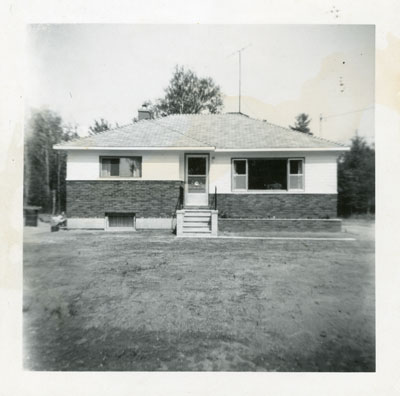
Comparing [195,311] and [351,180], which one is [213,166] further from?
[195,311]

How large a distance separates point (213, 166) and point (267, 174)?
2200mm

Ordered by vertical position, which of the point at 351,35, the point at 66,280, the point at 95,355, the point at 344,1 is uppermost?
the point at 344,1

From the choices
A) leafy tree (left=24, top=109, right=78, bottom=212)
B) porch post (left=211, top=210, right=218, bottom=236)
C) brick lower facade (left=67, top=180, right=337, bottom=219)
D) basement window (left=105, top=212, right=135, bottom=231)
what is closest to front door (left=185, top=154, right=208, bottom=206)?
brick lower facade (left=67, top=180, right=337, bottom=219)

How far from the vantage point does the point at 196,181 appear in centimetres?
1113

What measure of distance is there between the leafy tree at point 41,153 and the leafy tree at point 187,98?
95.6 inches

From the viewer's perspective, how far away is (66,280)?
4629 millimetres

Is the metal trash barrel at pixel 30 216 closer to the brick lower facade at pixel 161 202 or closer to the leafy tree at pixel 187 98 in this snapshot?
the leafy tree at pixel 187 98

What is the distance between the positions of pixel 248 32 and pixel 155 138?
603 centimetres

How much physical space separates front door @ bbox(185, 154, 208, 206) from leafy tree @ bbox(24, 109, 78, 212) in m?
5.28

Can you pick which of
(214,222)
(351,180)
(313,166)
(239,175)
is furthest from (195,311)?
(313,166)

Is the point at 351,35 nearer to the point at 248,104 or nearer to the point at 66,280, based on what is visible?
the point at 248,104

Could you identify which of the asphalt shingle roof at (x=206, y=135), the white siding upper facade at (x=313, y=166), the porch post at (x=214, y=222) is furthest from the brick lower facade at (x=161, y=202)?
the porch post at (x=214, y=222)

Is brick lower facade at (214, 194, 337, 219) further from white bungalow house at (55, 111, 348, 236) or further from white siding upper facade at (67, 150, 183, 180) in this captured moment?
white siding upper facade at (67, 150, 183, 180)
